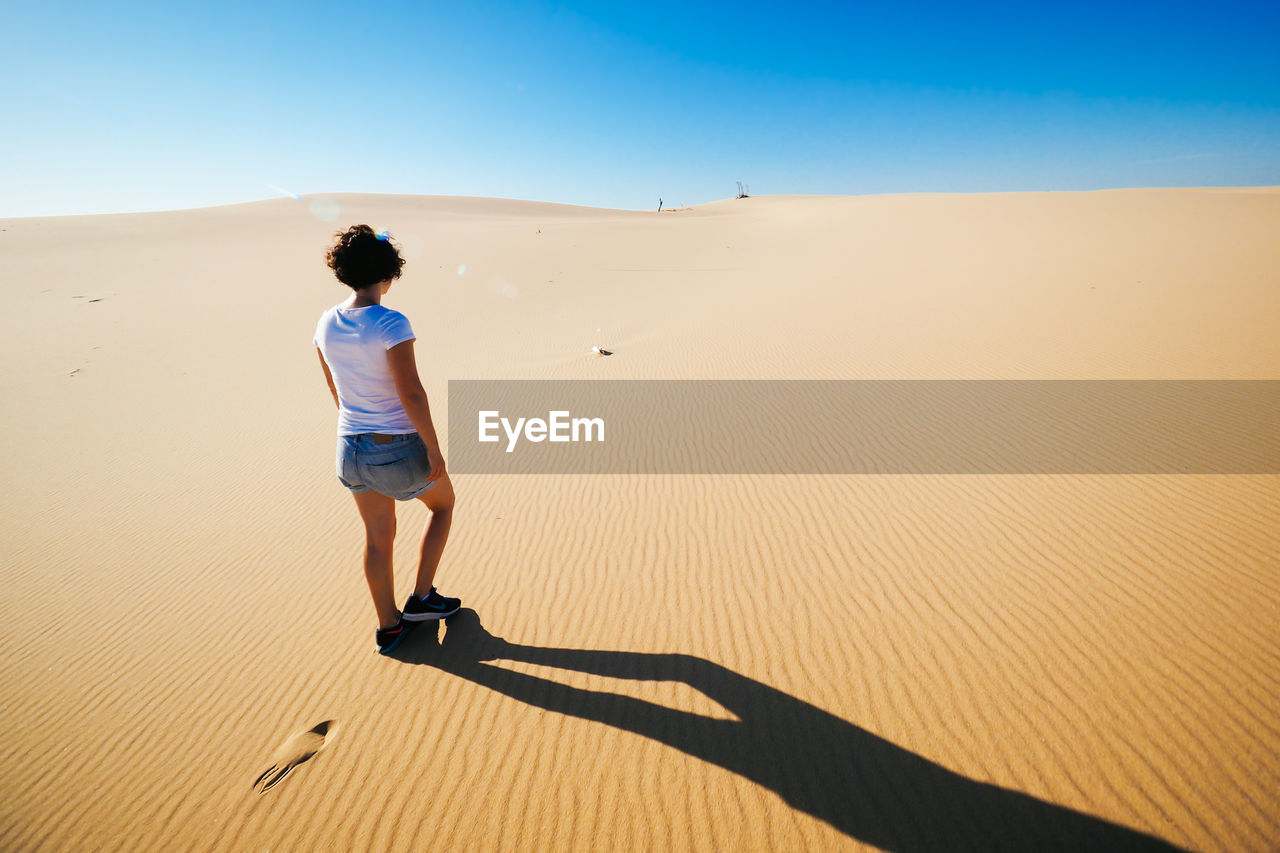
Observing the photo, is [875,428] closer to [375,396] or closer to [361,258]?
[375,396]

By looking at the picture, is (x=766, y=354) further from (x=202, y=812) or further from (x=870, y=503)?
(x=202, y=812)

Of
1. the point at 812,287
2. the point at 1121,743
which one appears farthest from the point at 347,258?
the point at 812,287

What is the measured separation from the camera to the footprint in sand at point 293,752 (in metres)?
2.31

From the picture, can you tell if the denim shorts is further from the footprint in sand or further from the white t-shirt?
the footprint in sand

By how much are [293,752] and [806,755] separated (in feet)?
8.09

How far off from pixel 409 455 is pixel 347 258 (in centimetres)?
95

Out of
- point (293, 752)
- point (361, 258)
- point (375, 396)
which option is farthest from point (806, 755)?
point (361, 258)

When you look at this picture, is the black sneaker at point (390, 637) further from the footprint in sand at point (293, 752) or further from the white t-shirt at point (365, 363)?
the white t-shirt at point (365, 363)

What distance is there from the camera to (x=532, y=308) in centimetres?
1423

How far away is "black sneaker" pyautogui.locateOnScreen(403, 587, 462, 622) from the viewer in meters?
3.01

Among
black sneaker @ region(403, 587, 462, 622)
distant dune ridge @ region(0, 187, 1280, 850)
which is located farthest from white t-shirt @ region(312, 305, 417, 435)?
distant dune ridge @ region(0, 187, 1280, 850)

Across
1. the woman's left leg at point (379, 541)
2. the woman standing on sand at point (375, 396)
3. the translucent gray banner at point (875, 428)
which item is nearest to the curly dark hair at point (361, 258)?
the woman standing on sand at point (375, 396)

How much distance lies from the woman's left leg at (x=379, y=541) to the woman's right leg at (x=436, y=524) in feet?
0.56

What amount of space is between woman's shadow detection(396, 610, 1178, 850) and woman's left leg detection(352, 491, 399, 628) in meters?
0.47
